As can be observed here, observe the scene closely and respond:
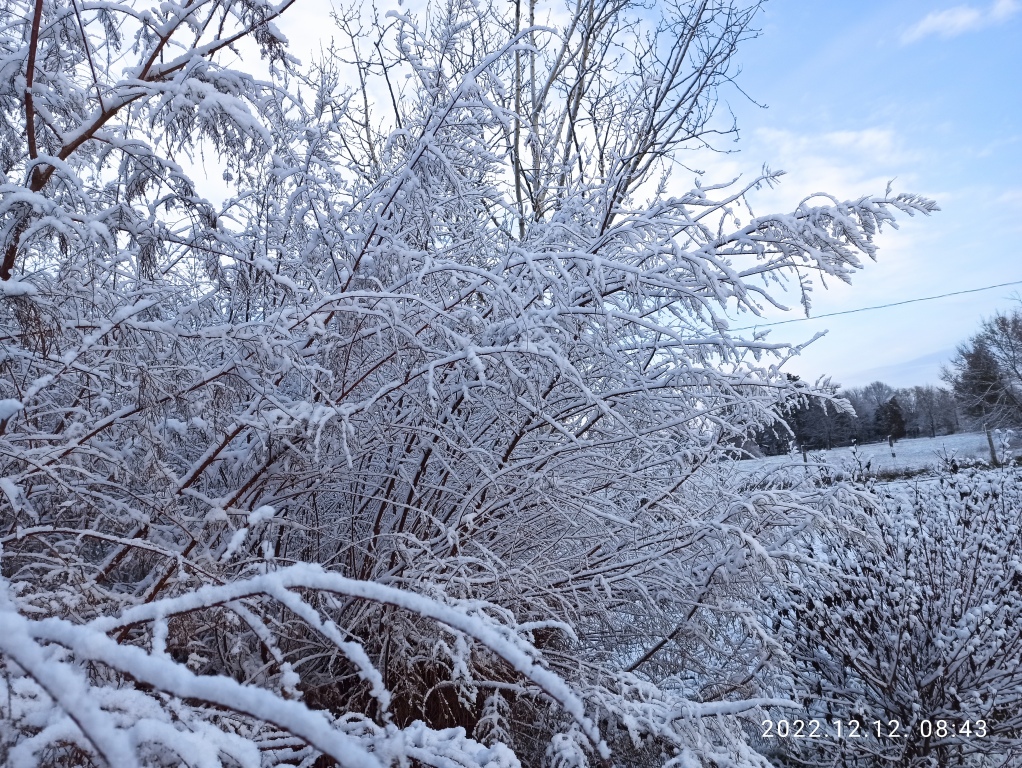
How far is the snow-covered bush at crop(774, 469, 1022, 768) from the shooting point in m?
3.67

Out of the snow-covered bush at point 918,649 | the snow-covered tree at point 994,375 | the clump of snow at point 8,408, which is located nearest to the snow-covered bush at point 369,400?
the clump of snow at point 8,408

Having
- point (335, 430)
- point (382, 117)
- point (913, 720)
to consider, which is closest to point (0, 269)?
point (335, 430)

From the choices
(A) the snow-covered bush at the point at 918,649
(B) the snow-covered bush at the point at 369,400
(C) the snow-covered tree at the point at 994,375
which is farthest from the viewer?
(C) the snow-covered tree at the point at 994,375

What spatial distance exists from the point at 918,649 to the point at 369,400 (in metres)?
3.72

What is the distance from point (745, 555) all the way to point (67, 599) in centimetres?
242

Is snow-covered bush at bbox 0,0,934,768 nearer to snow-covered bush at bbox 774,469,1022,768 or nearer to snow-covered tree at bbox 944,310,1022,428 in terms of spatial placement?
snow-covered bush at bbox 774,469,1022,768

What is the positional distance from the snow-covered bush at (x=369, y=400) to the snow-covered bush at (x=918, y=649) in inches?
42.4

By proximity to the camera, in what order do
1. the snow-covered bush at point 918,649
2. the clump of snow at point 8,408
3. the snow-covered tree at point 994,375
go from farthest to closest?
the snow-covered tree at point 994,375, the snow-covered bush at point 918,649, the clump of snow at point 8,408

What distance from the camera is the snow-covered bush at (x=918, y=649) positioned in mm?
3666

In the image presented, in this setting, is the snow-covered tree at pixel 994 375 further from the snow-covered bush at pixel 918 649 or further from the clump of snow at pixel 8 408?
the clump of snow at pixel 8 408

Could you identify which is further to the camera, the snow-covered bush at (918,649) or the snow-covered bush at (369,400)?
the snow-covered bush at (918,649)

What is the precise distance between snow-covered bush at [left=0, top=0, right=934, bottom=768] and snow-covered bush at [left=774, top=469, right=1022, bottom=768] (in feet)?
3.53

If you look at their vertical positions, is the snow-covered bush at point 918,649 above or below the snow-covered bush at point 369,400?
below

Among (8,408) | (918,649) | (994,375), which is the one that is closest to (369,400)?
(8,408)
